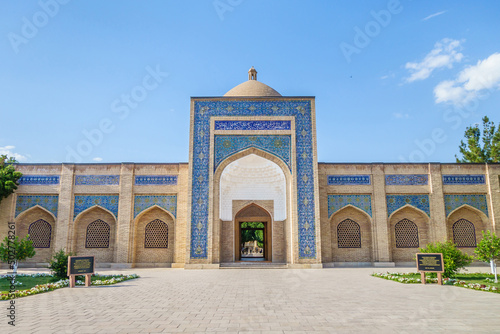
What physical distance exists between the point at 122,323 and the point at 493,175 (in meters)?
14.8

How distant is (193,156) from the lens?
13500mm

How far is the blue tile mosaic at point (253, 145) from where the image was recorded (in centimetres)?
1357

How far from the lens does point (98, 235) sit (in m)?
13.9

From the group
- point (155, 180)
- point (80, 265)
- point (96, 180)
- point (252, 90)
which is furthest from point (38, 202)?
point (252, 90)

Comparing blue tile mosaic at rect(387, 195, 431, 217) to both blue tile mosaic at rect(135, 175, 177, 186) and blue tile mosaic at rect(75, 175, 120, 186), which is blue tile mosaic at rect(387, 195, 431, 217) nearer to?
blue tile mosaic at rect(135, 175, 177, 186)

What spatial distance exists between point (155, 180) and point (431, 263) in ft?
31.8

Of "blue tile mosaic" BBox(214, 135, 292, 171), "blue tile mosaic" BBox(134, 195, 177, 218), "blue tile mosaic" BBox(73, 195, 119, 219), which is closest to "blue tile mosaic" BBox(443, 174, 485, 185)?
"blue tile mosaic" BBox(214, 135, 292, 171)

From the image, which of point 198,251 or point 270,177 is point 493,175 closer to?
point 270,177

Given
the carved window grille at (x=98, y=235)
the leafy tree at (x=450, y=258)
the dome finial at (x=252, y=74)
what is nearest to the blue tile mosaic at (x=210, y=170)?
the carved window grille at (x=98, y=235)

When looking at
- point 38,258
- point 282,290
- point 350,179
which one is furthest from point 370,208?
point 38,258

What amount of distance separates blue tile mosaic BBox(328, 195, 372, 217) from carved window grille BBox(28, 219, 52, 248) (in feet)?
34.4

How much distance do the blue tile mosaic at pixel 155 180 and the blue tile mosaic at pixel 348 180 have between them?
5919 millimetres

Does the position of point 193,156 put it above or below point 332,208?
above

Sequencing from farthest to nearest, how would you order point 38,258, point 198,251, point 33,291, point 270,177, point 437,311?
1. point 270,177
2. point 38,258
3. point 198,251
4. point 33,291
5. point 437,311
